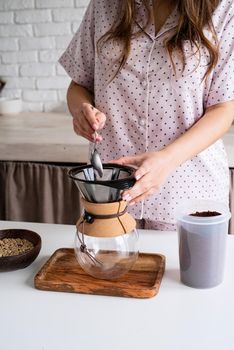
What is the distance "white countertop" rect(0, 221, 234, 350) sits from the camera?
0.72 meters

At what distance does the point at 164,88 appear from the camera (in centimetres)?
118

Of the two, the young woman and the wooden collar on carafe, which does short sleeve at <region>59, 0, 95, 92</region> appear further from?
the wooden collar on carafe

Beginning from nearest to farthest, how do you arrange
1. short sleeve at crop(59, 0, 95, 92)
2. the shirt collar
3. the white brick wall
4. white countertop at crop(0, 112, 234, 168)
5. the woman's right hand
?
the woman's right hand, the shirt collar, short sleeve at crop(59, 0, 95, 92), white countertop at crop(0, 112, 234, 168), the white brick wall

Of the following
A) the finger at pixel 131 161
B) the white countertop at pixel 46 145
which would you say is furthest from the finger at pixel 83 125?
the white countertop at pixel 46 145

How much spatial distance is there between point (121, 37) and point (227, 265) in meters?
0.61

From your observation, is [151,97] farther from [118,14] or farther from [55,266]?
[55,266]

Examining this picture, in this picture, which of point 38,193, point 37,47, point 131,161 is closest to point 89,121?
point 131,161

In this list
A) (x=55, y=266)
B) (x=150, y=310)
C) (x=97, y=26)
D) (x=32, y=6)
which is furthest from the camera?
(x=32, y=6)

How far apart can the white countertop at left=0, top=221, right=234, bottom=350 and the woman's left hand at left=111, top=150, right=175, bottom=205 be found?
0.18 meters

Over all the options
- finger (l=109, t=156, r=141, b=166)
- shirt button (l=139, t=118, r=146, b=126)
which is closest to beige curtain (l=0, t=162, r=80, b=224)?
shirt button (l=139, t=118, r=146, b=126)

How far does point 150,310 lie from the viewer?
81 cm

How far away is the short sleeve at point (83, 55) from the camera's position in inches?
51.0

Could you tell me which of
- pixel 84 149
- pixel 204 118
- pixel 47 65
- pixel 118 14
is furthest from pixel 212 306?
pixel 47 65

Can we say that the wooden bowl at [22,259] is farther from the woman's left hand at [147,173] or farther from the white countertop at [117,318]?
the woman's left hand at [147,173]
